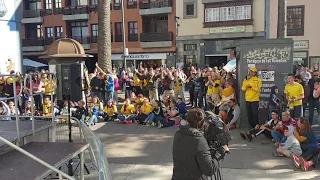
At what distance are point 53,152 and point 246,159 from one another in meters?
4.25

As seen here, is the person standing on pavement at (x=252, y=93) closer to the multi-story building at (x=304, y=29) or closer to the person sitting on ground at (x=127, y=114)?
the person sitting on ground at (x=127, y=114)

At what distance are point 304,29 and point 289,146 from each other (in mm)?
21410

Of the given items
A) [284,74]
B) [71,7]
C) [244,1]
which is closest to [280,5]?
[284,74]

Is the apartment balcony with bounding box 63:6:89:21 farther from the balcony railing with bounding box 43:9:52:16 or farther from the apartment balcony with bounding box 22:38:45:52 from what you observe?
the apartment balcony with bounding box 22:38:45:52

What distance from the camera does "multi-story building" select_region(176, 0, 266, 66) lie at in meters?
26.5

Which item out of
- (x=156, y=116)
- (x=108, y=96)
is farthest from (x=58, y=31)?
(x=156, y=116)

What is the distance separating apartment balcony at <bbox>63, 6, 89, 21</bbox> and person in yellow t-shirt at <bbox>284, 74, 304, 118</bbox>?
26.8 meters

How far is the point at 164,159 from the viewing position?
23.4 ft

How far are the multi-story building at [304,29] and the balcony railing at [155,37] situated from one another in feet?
28.9

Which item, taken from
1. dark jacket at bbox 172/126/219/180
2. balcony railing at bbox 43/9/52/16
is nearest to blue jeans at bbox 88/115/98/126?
dark jacket at bbox 172/126/219/180

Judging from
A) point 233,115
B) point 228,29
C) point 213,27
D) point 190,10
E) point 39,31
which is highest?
point 190,10

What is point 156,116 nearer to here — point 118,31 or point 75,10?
point 118,31

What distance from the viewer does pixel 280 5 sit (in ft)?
40.8

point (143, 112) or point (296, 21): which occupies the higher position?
point (296, 21)
